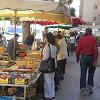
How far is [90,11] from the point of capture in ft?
278

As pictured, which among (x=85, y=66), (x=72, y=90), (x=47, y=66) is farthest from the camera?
(x=72, y=90)

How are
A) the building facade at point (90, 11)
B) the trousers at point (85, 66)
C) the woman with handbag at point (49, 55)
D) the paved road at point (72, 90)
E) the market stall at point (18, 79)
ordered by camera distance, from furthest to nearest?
the building facade at point (90, 11) → the trousers at point (85, 66) → the paved road at point (72, 90) → the woman with handbag at point (49, 55) → the market stall at point (18, 79)

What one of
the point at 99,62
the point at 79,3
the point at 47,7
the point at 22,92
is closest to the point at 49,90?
the point at 22,92

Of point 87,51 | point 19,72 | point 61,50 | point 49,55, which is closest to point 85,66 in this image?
point 87,51

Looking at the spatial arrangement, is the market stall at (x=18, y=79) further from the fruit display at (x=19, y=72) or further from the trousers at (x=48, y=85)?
the trousers at (x=48, y=85)

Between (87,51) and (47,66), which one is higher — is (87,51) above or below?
above

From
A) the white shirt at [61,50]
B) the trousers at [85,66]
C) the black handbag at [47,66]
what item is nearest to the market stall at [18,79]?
the black handbag at [47,66]

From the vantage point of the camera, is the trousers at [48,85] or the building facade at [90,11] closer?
the trousers at [48,85]

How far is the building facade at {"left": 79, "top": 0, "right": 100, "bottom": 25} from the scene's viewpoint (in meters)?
82.0

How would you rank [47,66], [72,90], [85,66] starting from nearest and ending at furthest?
[47,66] < [85,66] < [72,90]

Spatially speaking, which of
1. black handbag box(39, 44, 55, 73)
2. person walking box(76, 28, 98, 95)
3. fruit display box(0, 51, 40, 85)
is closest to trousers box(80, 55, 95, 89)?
person walking box(76, 28, 98, 95)

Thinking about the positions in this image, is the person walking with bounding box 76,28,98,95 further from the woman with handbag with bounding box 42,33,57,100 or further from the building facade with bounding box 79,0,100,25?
the building facade with bounding box 79,0,100,25

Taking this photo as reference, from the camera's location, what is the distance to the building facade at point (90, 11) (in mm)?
82000

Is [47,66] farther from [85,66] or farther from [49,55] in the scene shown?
[85,66]
